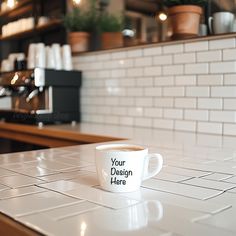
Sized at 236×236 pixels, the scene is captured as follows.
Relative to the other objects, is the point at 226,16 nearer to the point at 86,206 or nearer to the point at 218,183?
the point at 218,183

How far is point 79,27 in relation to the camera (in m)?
2.39

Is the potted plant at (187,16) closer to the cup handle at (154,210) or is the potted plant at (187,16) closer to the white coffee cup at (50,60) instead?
the white coffee cup at (50,60)

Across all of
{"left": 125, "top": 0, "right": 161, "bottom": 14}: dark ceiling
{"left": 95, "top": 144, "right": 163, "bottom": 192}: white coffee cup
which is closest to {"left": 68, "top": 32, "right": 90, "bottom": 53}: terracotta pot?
{"left": 125, "top": 0, "right": 161, "bottom": 14}: dark ceiling

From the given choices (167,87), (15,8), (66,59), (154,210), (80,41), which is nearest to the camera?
(154,210)

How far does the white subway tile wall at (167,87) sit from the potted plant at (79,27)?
12 centimetres

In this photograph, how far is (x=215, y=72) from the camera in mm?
1608

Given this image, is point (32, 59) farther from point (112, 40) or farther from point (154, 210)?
point (154, 210)

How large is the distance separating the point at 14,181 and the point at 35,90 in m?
1.46

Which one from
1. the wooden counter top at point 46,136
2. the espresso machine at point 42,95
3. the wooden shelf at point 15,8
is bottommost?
the wooden counter top at point 46,136

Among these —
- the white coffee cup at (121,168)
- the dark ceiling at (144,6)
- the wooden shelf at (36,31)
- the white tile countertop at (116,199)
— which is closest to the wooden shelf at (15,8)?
the wooden shelf at (36,31)

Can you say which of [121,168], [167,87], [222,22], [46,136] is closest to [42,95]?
[46,136]

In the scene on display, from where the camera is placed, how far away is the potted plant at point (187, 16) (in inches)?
67.1

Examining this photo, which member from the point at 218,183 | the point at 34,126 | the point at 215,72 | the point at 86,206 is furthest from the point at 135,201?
the point at 34,126

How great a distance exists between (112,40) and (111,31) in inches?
2.7
